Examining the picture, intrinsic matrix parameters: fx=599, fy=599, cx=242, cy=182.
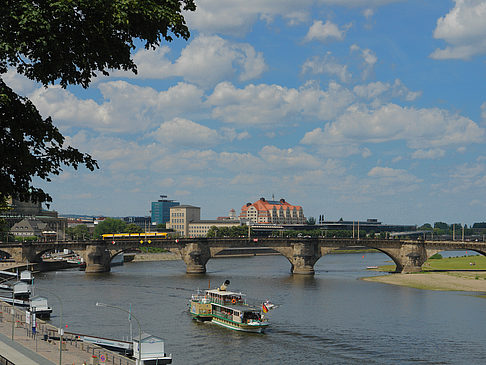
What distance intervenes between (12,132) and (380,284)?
116 meters

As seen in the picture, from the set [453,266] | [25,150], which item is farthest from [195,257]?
[25,150]

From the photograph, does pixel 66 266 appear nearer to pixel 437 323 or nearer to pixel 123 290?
pixel 123 290

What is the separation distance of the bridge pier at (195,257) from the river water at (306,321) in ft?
67.6

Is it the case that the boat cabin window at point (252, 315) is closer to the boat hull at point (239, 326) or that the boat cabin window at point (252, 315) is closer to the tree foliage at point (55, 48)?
the boat hull at point (239, 326)

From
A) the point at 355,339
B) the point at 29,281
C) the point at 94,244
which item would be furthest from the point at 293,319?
the point at 94,244

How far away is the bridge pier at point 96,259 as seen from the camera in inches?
6009

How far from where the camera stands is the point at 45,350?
5553 centimetres

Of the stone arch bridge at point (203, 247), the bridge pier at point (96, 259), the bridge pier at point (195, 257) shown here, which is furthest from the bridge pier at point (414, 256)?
the bridge pier at point (96, 259)

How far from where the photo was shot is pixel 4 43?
62.2 ft

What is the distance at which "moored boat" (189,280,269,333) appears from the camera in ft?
250

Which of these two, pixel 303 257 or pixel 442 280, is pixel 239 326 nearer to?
pixel 442 280

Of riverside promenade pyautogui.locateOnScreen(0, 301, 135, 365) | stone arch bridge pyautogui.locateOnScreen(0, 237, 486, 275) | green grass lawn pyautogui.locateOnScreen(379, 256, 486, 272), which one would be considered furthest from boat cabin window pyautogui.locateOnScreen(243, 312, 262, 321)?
green grass lawn pyautogui.locateOnScreen(379, 256, 486, 272)

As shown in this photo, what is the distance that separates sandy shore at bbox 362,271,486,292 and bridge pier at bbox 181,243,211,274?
4193 cm

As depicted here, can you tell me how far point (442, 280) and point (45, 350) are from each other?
9544 centimetres
